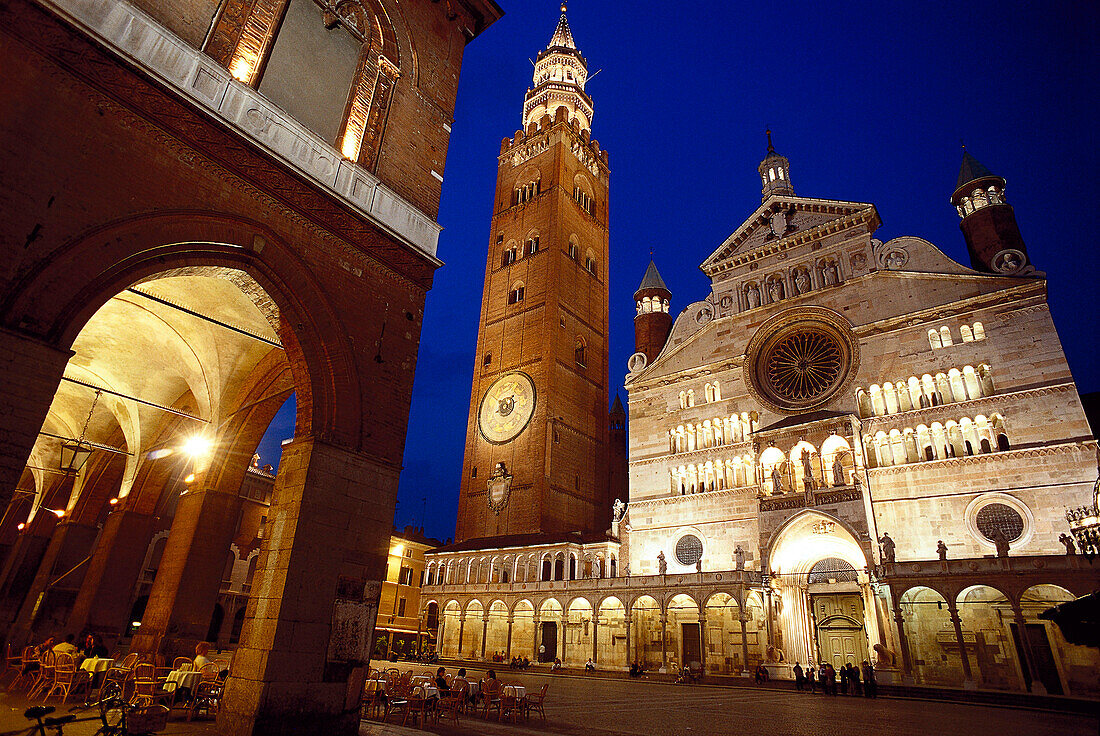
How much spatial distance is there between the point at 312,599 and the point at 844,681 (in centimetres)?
1704

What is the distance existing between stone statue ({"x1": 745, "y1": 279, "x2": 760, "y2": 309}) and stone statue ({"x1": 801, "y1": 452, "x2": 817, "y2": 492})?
27.2 feet

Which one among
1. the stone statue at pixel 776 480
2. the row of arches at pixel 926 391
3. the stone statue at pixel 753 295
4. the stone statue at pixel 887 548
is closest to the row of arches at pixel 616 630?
the stone statue at pixel 776 480

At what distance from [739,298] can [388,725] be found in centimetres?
2503

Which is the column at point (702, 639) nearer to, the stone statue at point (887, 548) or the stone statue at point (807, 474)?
the stone statue at point (807, 474)

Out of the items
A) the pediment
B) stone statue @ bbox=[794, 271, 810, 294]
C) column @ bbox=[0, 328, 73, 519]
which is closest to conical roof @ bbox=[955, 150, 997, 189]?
the pediment

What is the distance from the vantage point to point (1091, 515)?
1648 centimetres

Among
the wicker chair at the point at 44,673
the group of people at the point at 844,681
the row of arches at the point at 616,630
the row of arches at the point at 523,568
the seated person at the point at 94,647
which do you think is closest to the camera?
the wicker chair at the point at 44,673

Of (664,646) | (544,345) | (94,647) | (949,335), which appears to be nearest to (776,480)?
(664,646)

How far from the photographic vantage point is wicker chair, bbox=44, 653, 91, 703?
9.28 m

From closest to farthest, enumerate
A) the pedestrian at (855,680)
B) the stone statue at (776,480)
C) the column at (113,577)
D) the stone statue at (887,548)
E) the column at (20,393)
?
the column at (20,393)
the column at (113,577)
the pedestrian at (855,680)
the stone statue at (887,548)
the stone statue at (776,480)

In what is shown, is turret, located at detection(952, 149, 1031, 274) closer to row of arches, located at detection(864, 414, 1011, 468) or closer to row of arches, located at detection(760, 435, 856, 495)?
row of arches, located at detection(864, 414, 1011, 468)

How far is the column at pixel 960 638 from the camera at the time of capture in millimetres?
17656

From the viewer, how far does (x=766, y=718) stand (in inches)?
425

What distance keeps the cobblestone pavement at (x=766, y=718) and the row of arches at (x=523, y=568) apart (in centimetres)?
1065
